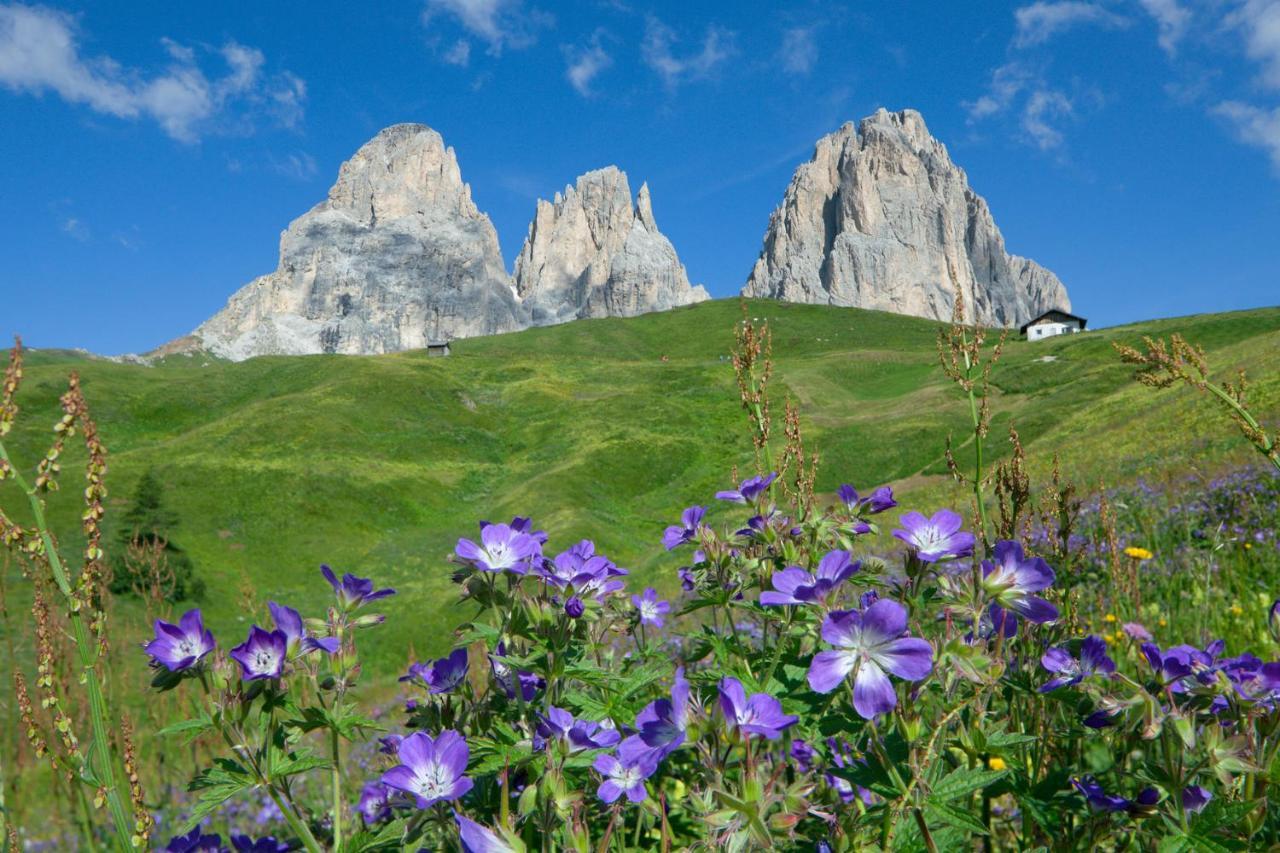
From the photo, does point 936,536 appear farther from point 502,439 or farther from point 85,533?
point 502,439

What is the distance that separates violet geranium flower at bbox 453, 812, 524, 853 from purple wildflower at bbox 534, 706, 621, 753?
1.18 feet

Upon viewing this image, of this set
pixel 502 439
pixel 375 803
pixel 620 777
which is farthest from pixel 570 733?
pixel 502 439

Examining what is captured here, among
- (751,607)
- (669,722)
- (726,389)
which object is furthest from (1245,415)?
(726,389)

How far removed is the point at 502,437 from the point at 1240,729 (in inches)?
2489

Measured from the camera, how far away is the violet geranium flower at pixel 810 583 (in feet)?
5.71

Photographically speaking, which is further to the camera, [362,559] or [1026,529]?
[362,559]

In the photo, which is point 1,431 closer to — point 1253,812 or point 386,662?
point 1253,812

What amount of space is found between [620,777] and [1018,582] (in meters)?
1.18

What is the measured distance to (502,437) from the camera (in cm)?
6366

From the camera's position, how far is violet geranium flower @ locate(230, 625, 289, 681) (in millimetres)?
1857

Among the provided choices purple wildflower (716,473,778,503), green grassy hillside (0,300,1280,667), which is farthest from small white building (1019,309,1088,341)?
purple wildflower (716,473,778,503)

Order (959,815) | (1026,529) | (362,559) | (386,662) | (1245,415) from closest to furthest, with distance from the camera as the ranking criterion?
(959,815) → (1245,415) → (1026,529) → (386,662) → (362,559)

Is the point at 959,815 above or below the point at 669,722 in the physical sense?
below

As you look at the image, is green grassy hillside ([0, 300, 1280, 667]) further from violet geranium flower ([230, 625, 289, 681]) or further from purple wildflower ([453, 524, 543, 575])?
violet geranium flower ([230, 625, 289, 681])
